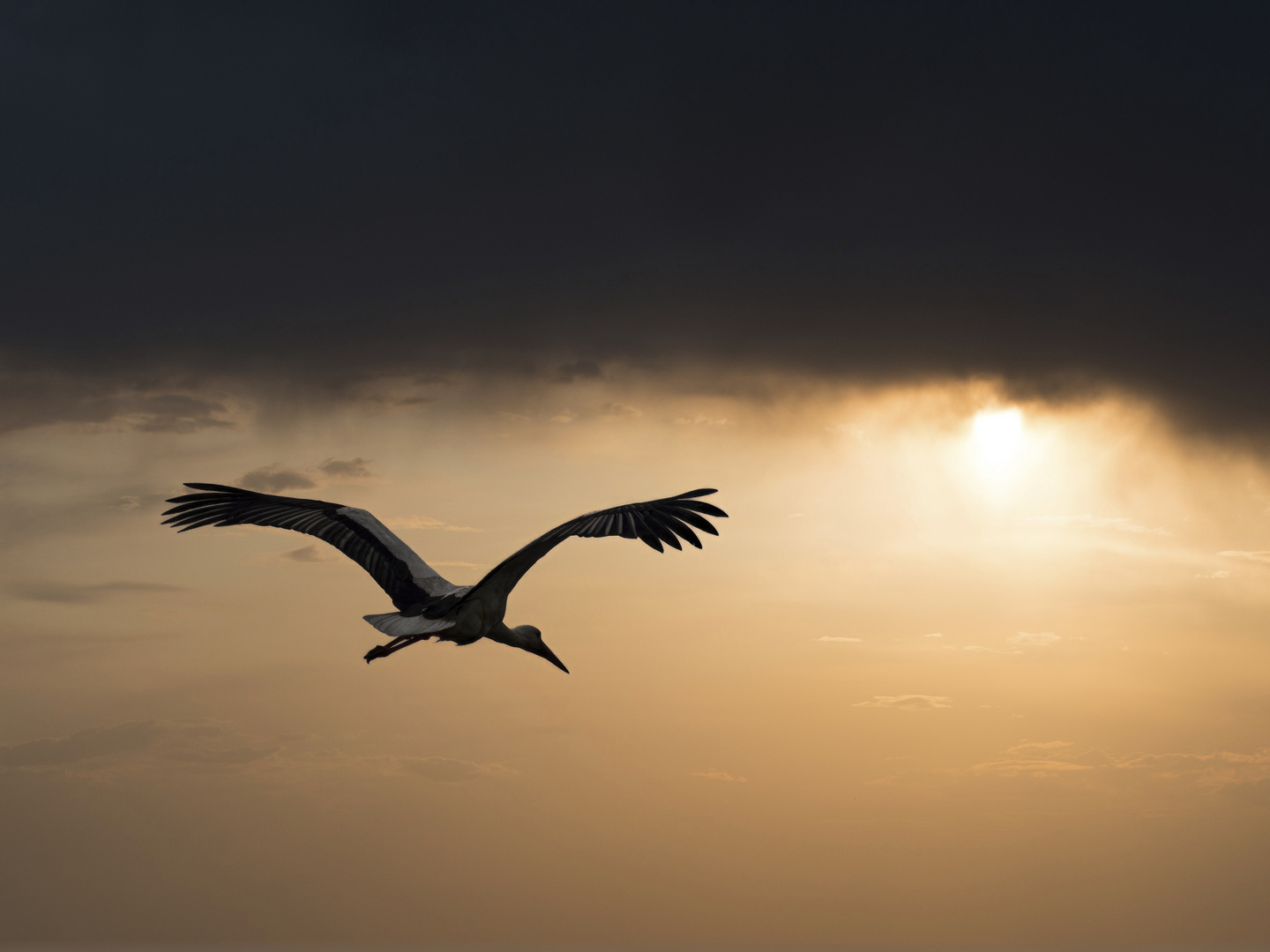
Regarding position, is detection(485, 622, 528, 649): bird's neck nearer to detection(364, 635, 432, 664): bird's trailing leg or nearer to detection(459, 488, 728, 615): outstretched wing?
detection(364, 635, 432, 664): bird's trailing leg

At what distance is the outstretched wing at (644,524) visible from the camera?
1033 centimetres

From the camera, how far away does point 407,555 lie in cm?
1298

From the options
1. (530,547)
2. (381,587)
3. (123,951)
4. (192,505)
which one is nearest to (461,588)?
(381,587)

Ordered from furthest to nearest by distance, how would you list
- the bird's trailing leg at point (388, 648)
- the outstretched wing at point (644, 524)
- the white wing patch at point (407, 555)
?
the white wing patch at point (407, 555)
the bird's trailing leg at point (388, 648)
the outstretched wing at point (644, 524)

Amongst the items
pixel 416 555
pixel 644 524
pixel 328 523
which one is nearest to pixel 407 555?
pixel 416 555

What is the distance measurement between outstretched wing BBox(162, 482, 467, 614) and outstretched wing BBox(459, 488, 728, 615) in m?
2.51

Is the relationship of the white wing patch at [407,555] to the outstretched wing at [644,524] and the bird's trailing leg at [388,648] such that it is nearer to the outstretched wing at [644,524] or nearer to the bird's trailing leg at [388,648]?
the bird's trailing leg at [388,648]

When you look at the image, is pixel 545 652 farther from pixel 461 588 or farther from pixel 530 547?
pixel 530 547

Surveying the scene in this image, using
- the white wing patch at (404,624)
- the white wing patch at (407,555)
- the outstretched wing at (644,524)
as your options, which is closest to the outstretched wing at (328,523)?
the white wing patch at (407,555)

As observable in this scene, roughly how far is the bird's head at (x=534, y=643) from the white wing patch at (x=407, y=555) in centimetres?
131

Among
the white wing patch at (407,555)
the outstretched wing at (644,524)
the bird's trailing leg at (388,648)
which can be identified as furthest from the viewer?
the white wing patch at (407,555)

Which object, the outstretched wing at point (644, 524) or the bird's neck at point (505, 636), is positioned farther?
the bird's neck at point (505, 636)

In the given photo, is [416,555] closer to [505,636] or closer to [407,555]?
[407,555]

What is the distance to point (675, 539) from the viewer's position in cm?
1040
